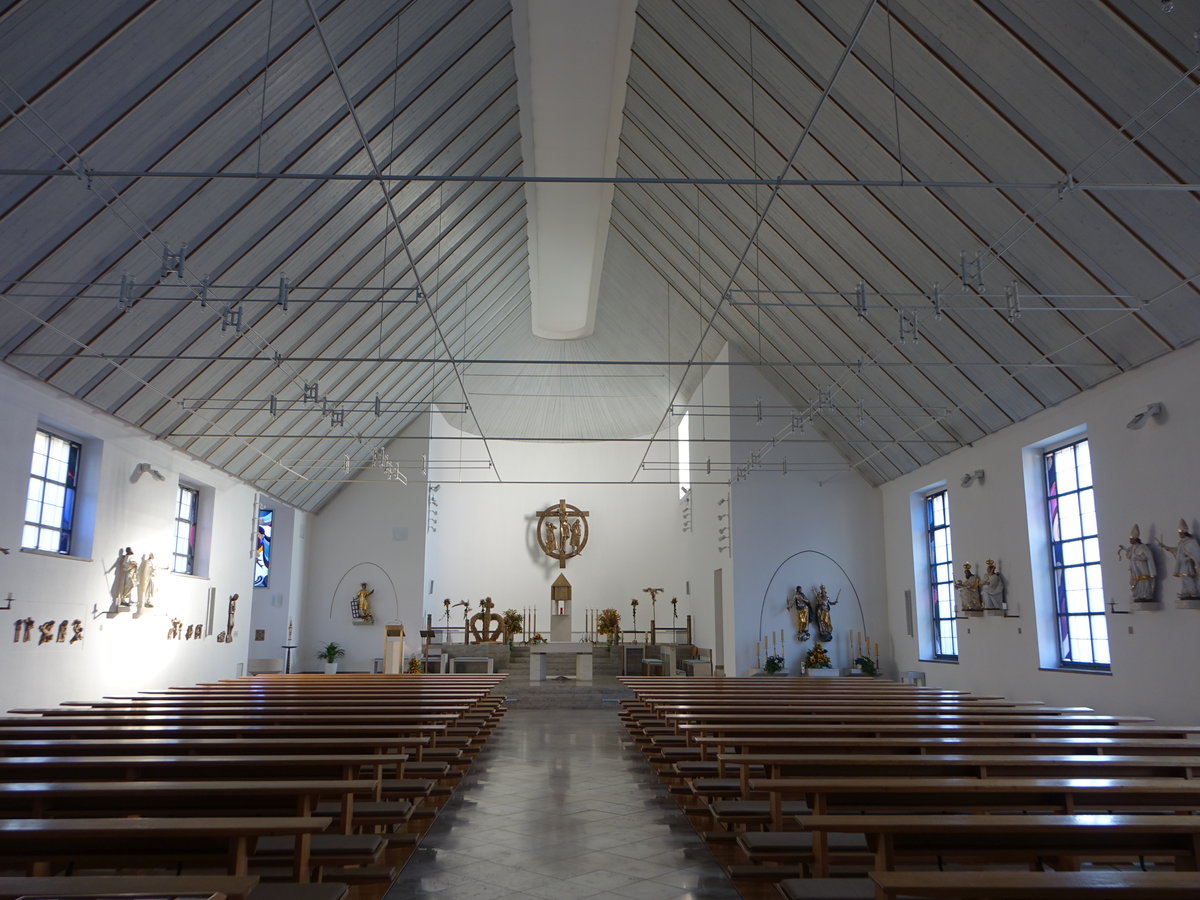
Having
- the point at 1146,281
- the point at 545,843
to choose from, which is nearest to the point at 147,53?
the point at 545,843

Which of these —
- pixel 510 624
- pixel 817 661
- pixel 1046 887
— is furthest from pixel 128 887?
pixel 510 624

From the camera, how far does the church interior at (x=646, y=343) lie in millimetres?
7008

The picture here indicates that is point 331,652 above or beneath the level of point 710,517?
beneath

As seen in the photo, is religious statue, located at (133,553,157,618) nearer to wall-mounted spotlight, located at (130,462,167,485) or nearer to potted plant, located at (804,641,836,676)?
wall-mounted spotlight, located at (130,462,167,485)

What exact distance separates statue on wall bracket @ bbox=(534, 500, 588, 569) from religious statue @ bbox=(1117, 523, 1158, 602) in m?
15.0

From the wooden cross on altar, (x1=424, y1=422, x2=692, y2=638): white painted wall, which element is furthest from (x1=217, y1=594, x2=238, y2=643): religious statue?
the wooden cross on altar

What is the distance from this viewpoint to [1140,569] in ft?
30.9

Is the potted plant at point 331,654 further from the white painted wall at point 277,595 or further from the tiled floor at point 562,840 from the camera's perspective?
the tiled floor at point 562,840

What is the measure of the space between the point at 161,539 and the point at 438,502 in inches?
372

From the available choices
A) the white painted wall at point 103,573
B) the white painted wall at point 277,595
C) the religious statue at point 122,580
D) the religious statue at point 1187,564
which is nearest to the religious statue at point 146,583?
the white painted wall at point 103,573

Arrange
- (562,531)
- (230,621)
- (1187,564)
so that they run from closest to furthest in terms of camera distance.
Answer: (1187,564)
(230,621)
(562,531)

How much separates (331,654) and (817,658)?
34.8ft

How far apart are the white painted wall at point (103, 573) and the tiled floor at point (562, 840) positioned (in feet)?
17.5

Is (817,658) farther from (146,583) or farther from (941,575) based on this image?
(146,583)
